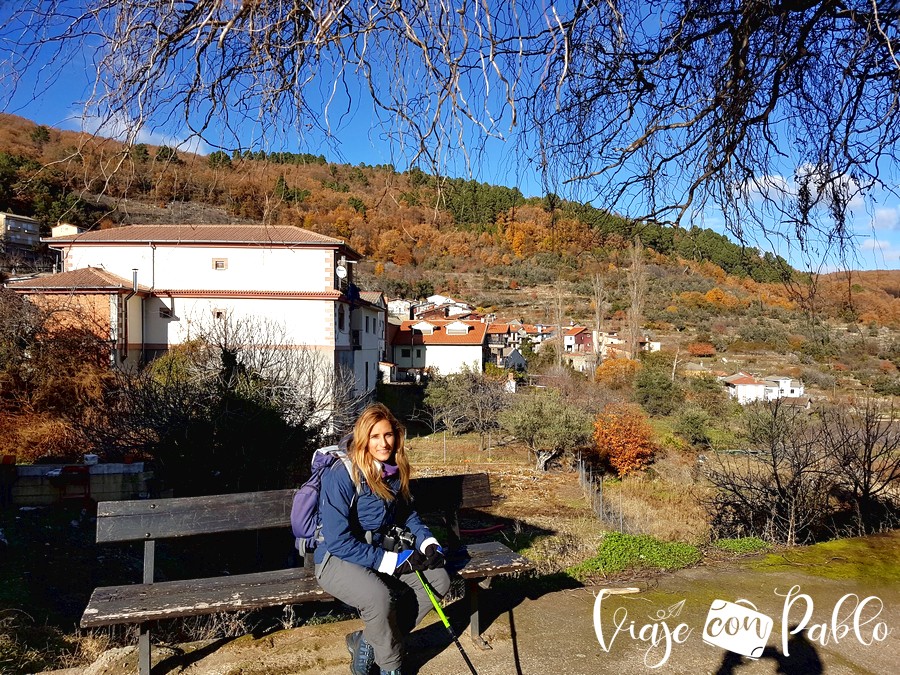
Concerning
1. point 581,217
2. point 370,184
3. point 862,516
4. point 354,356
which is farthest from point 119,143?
point 354,356

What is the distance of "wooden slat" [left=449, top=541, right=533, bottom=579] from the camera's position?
135 inches

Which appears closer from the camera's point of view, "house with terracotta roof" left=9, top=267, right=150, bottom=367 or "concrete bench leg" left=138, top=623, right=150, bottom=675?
"concrete bench leg" left=138, top=623, right=150, bottom=675

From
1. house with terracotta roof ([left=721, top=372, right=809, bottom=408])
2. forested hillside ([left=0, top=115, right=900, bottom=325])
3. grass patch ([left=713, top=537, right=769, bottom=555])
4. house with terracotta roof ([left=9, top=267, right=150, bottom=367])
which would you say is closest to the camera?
forested hillside ([left=0, top=115, right=900, bottom=325])

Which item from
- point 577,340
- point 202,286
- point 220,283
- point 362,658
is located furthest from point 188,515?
point 577,340

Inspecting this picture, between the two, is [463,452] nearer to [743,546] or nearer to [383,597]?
[743,546]

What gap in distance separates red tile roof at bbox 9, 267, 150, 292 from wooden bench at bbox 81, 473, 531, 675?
2243 centimetres

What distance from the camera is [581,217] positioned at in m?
3.08

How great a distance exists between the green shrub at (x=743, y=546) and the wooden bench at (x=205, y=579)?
2.27 metres

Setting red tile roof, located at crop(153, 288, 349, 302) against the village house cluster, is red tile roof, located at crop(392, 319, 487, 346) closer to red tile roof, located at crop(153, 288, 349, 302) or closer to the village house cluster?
the village house cluster

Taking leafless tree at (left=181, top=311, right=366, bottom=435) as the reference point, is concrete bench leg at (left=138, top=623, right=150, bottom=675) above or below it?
below

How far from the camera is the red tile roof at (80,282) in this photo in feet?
74.8

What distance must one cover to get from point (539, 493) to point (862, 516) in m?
11.9

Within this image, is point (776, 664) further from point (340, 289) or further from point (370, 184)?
point (340, 289)

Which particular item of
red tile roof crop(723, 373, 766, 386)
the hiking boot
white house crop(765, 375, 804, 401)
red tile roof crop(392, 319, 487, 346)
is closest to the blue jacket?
the hiking boot
